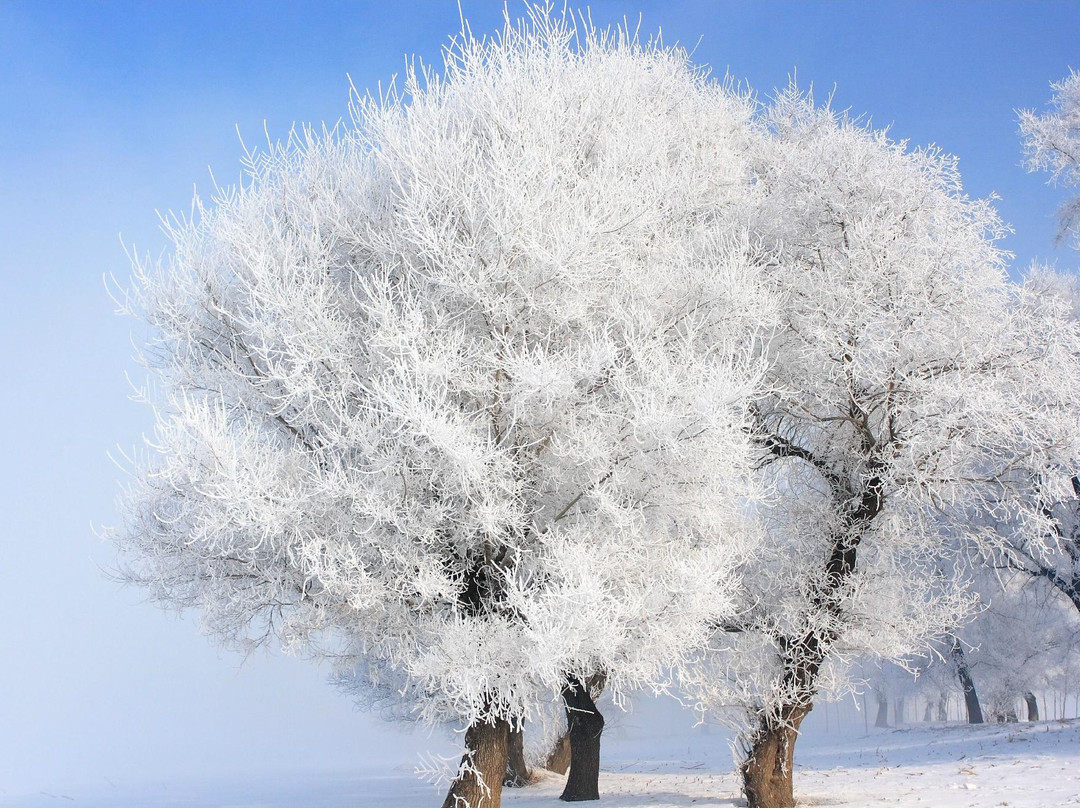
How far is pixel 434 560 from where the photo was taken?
26.8 ft

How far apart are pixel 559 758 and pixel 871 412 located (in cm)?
1488

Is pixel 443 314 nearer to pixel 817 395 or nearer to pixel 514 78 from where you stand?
pixel 514 78

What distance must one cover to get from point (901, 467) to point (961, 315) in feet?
6.42

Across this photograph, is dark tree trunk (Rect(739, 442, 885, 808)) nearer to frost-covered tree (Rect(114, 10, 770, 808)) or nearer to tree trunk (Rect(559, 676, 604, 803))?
frost-covered tree (Rect(114, 10, 770, 808))

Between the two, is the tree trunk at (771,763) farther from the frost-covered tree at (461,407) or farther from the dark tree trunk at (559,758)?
the dark tree trunk at (559,758)

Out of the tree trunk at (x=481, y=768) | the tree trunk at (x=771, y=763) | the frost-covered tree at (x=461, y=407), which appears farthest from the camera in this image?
the tree trunk at (x=771, y=763)

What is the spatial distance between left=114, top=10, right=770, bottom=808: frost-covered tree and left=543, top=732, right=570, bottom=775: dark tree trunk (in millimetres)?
12640

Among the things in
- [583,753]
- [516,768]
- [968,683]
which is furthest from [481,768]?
[968,683]

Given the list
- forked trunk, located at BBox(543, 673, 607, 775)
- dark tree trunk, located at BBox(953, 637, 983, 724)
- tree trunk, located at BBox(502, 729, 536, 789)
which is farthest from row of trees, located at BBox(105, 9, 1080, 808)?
dark tree trunk, located at BBox(953, 637, 983, 724)

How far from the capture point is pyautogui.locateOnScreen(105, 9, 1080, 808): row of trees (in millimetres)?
7809

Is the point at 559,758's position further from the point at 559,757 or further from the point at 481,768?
the point at 481,768

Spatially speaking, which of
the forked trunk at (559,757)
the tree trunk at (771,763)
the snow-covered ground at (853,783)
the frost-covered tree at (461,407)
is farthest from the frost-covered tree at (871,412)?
the forked trunk at (559,757)

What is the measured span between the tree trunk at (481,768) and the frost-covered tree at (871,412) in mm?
2416

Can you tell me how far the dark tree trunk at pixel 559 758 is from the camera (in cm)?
2120
